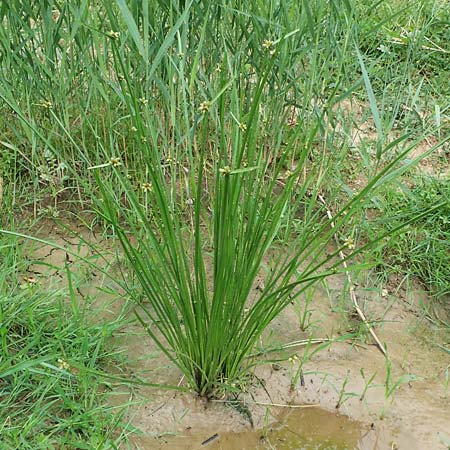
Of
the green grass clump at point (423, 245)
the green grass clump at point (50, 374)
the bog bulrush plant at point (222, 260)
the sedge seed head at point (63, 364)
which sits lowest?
the green grass clump at point (50, 374)

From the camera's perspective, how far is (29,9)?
7.07ft

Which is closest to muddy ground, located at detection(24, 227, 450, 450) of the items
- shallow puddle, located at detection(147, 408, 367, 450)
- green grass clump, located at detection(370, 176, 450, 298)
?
shallow puddle, located at detection(147, 408, 367, 450)

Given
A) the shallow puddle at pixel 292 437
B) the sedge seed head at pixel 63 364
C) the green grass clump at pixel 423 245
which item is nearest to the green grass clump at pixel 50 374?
the sedge seed head at pixel 63 364

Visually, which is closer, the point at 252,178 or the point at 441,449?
the point at 252,178

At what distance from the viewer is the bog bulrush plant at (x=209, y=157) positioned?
1573 millimetres

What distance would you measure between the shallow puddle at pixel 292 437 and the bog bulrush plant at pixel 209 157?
0.46 ft

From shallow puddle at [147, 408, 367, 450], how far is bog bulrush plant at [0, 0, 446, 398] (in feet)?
0.46

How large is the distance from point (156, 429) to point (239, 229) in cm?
62

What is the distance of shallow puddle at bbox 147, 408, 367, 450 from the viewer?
6.00 ft

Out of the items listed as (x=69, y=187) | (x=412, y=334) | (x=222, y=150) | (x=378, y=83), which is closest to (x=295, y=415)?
(x=412, y=334)

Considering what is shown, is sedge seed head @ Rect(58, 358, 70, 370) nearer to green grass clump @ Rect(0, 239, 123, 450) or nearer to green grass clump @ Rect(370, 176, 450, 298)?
green grass clump @ Rect(0, 239, 123, 450)

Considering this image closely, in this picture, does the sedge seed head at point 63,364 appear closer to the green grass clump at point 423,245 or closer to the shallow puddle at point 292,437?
the shallow puddle at point 292,437

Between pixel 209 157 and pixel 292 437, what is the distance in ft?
4.34

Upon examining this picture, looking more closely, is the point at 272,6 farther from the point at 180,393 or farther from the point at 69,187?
the point at 180,393
